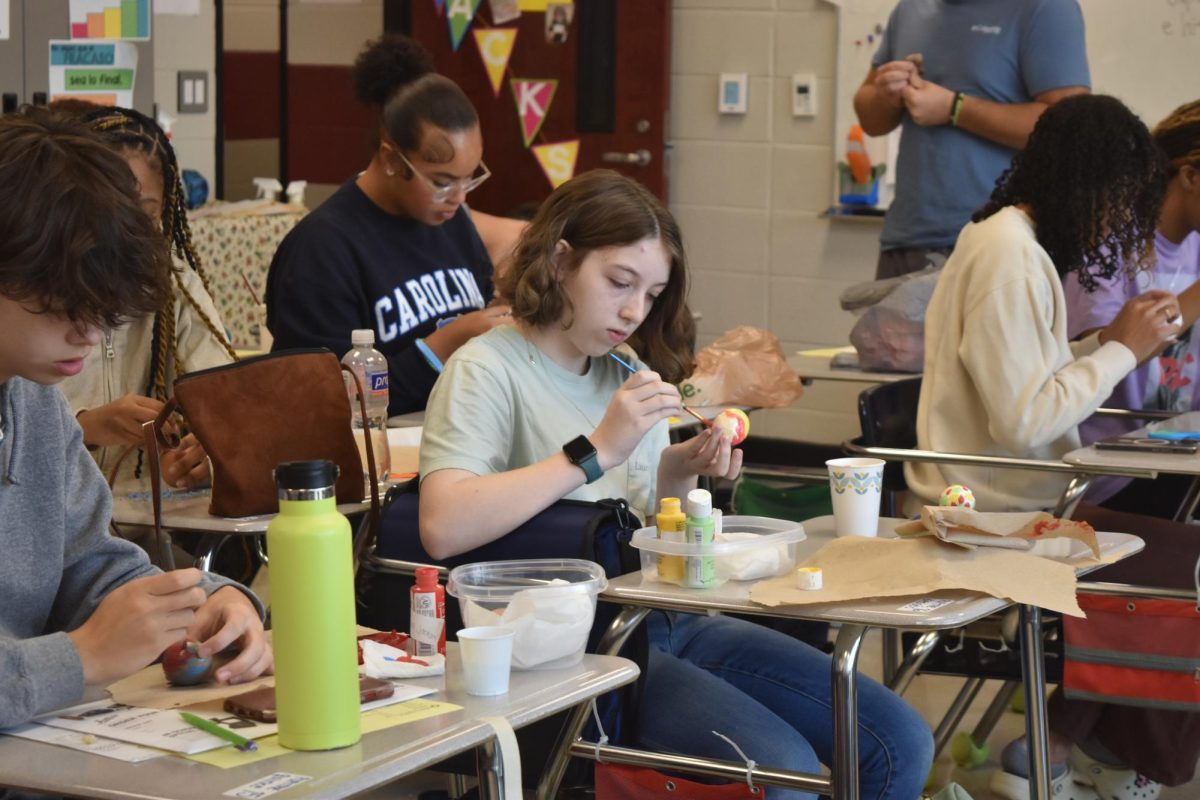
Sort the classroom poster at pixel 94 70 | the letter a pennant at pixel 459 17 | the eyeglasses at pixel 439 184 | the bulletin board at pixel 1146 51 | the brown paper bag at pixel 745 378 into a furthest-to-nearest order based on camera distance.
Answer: the letter a pennant at pixel 459 17 → the bulletin board at pixel 1146 51 → the classroom poster at pixel 94 70 → the brown paper bag at pixel 745 378 → the eyeglasses at pixel 439 184

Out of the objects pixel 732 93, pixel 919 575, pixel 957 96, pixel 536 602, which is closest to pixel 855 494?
pixel 919 575

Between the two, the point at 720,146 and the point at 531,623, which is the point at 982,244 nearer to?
the point at 531,623

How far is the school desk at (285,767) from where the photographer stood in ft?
4.09

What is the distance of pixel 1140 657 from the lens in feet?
8.30

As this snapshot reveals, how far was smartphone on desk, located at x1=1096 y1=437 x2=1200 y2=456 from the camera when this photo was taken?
9.34ft

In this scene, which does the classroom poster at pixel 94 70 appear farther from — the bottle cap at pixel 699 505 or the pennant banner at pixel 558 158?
the bottle cap at pixel 699 505

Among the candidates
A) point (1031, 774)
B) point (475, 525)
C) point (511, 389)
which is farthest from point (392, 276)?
point (1031, 774)

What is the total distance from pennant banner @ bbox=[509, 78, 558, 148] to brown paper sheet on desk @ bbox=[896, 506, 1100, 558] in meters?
3.90

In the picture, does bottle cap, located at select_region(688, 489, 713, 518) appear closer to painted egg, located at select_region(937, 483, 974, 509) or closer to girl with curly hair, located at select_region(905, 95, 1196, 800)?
painted egg, located at select_region(937, 483, 974, 509)

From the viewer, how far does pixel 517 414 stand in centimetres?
226

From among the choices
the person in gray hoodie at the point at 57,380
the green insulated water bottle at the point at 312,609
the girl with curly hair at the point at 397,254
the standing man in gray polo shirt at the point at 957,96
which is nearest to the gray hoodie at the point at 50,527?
the person in gray hoodie at the point at 57,380

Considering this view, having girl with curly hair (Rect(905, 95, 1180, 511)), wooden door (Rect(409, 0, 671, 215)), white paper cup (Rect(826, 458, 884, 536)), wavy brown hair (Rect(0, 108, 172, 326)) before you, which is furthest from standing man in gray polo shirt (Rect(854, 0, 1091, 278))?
wavy brown hair (Rect(0, 108, 172, 326))

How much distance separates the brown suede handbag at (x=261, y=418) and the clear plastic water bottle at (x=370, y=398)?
0.18 ft

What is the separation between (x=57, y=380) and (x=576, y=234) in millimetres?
960
